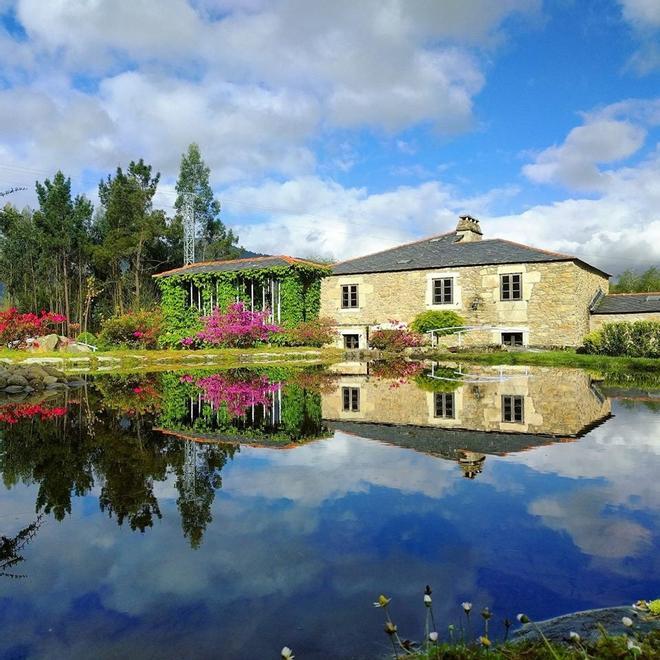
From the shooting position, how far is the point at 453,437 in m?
7.03

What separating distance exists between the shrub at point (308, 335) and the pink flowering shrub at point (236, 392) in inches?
395

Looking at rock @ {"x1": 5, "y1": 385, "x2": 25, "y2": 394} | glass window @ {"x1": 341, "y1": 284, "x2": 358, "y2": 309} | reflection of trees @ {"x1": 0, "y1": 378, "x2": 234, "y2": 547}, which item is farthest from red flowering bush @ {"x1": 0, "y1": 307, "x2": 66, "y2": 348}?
reflection of trees @ {"x1": 0, "y1": 378, "x2": 234, "y2": 547}

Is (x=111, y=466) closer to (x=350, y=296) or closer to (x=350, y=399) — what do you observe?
(x=350, y=399)

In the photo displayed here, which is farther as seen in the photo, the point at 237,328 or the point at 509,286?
the point at 509,286

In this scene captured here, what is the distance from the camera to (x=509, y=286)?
25234 mm

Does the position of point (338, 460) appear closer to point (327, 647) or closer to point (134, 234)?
point (327, 647)

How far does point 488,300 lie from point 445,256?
10.8ft

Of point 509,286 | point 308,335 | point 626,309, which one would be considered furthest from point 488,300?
point 308,335

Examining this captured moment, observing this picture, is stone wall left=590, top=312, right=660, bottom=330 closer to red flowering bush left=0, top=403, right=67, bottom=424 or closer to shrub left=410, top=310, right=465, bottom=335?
shrub left=410, top=310, right=465, bottom=335

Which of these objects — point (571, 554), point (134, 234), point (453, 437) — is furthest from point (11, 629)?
point (134, 234)

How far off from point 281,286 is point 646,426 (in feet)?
69.6

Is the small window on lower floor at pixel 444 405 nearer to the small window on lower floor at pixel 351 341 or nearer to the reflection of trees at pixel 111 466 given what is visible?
the reflection of trees at pixel 111 466

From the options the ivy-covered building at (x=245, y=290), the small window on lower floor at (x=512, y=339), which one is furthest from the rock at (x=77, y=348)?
the small window on lower floor at (x=512, y=339)

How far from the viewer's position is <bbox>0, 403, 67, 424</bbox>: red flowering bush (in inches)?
345
